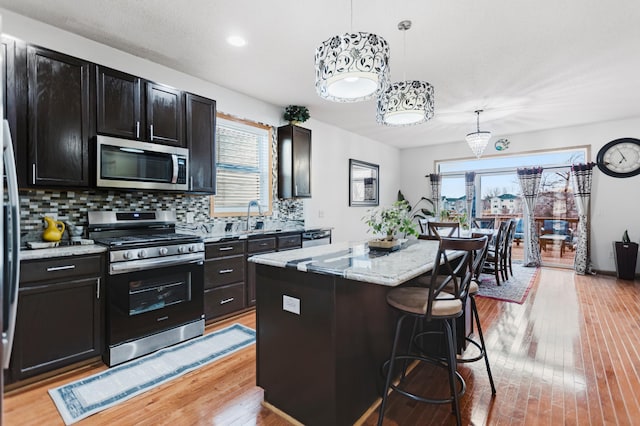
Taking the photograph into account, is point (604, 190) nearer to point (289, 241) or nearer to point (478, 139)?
point (478, 139)

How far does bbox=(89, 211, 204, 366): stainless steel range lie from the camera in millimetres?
2531

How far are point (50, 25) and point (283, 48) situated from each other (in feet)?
6.42

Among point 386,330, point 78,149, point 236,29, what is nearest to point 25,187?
point 78,149

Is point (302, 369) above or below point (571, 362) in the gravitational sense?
above

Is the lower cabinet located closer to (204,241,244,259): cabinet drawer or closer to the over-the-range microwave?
(204,241,244,259): cabinet drawer

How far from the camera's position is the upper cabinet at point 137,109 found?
9.00ft

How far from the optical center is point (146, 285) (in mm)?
2697

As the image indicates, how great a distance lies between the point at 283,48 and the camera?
10.2 feet

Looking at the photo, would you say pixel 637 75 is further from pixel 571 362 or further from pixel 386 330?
pixel 386 330

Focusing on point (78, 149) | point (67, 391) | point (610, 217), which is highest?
point (78, 149)

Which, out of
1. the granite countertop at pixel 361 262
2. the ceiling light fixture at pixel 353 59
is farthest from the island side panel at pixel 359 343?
the ceiling light fixture at pixel 353 59

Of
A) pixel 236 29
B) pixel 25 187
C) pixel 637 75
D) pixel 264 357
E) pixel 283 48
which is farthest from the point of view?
pixel 637 75

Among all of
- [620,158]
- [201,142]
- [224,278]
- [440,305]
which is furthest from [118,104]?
[620,158]

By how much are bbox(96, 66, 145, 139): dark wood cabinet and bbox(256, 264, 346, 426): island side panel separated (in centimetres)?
191
